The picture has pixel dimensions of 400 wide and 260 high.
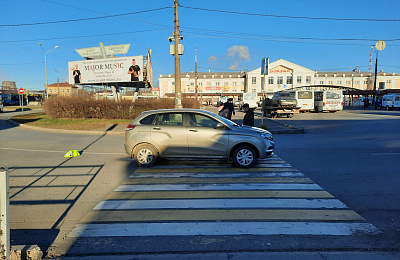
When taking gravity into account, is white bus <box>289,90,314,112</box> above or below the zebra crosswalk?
above

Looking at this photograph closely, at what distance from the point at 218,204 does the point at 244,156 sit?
300cm

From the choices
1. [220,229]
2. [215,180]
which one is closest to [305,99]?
[215,180]

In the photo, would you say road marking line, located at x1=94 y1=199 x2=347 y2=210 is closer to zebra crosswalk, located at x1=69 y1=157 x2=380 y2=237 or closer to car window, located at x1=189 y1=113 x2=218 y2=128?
zebra crosswalk, located at x1=69 y1=157 x2=380 y2=237

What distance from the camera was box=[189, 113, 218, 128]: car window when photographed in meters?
8.25

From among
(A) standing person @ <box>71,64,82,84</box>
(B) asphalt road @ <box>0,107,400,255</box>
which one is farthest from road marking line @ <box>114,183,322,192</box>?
(A) standing person @ <box>71,64,82,84</box>

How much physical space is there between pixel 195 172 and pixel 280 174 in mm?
2125

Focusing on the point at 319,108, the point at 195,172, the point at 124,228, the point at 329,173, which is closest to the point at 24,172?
the point at 195,172

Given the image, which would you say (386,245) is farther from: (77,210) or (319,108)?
(319,108)

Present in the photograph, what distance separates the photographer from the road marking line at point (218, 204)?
17.0ft

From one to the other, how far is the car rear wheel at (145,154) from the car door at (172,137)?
0.71ft

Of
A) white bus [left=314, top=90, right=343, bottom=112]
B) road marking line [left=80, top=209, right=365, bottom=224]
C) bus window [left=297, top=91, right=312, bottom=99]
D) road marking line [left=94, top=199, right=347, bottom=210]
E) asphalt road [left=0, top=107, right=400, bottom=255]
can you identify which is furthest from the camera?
white bus [left=314, top=90, right=343, bottom=112]

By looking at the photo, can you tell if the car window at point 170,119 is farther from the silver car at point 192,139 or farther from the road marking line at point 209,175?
the road marking line at point 209,175

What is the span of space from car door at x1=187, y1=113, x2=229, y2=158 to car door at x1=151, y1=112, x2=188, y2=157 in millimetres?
186

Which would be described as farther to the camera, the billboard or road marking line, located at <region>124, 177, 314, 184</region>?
the billboard
